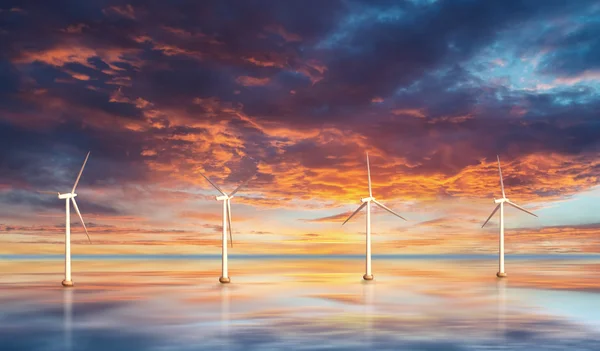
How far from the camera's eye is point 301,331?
62625mm

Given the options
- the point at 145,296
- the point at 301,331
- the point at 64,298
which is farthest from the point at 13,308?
the point at 301,331

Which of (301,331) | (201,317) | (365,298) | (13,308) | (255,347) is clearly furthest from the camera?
(365,298)

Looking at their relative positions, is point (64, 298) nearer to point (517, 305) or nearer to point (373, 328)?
point (373, 328)

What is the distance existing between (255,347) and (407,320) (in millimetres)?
23841

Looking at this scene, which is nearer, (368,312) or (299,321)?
(299,321)

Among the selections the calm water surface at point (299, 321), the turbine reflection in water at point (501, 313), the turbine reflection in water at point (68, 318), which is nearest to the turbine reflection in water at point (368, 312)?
the calm water surface at point (299, 321)

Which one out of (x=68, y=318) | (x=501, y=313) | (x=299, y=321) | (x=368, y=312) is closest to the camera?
(x=299, y=321)

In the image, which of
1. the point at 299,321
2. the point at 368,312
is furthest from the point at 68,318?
the point at 368,312

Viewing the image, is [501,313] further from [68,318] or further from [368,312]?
[68,318]

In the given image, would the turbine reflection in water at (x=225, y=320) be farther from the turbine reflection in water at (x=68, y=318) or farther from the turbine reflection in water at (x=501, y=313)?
the turbine reflection in water at (x=501, y=313)

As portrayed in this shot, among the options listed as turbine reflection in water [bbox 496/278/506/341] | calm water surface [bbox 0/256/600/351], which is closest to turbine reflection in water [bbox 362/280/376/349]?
calm water surface [bbox 0/256/600/351]

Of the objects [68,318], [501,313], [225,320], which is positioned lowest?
[501,313]

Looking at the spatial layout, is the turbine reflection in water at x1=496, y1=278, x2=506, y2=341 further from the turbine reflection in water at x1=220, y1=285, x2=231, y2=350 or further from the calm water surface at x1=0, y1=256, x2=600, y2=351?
the turbine reflection in water at x1=220, y1=285, x2=231, y2=350

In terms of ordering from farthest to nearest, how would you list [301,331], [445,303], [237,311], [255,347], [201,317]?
[445,303] < [237,311] < [201,317] < [301,331] < [255,347]
